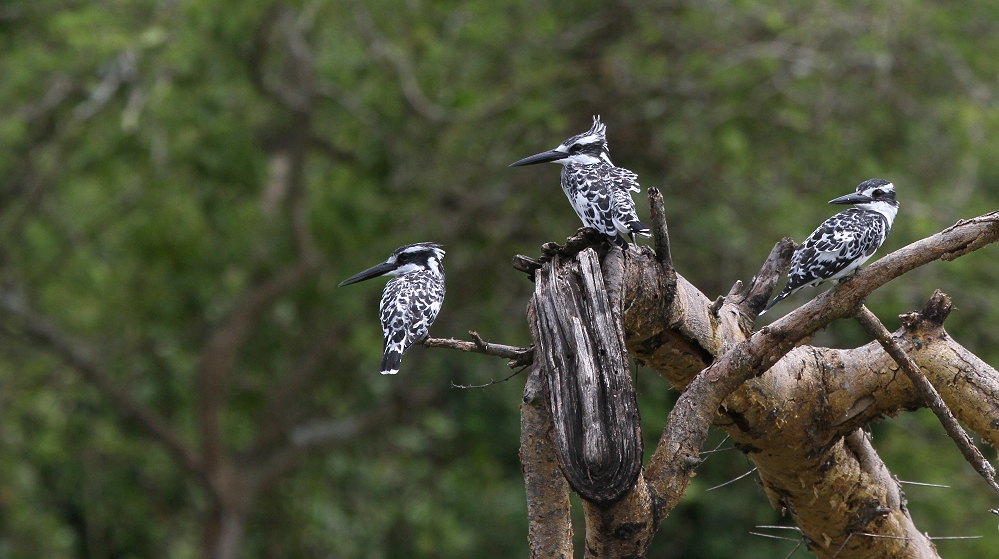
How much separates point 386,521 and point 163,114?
228 inches

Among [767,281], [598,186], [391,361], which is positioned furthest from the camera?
[391,361]

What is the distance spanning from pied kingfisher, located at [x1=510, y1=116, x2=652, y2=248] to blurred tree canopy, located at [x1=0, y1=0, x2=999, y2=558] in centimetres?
323


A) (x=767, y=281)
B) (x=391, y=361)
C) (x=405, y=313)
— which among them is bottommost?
(x=767, y=281)

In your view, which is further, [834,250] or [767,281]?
[767,281]

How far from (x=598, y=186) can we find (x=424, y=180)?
506cm

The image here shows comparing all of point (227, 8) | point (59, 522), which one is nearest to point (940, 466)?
point (227, 8)

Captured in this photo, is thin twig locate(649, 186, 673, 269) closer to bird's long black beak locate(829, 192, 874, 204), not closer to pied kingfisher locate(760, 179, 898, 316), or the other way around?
pied kingfisher locate(760, 179, 898, 316)

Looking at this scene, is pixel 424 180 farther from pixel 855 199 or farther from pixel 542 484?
pixel 542 484

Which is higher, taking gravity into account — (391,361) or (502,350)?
(391,361)

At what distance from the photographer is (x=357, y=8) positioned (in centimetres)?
953

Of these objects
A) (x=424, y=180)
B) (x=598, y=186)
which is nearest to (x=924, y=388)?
(x=598, y=186)

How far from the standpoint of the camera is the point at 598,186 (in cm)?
469

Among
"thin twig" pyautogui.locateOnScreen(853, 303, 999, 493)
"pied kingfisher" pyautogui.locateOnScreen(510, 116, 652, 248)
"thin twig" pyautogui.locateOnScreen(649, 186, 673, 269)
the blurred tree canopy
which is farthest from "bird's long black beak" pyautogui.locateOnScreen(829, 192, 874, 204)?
the blurred tree canopy

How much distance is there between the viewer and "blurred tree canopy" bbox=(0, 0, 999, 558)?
366 inches
